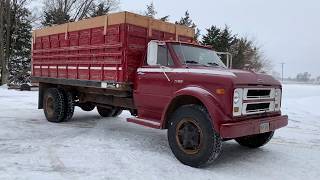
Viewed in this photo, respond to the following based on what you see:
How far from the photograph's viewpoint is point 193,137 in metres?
7.20

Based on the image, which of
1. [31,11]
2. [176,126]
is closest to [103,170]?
[176,126]

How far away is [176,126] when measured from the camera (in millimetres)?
7477

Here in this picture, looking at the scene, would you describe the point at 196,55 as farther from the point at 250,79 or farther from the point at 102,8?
the point at 102,8

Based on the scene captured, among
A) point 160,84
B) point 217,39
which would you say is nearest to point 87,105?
point 160,84

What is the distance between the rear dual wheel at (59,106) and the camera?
1145 cm

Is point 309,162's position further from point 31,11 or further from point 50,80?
point 31,11

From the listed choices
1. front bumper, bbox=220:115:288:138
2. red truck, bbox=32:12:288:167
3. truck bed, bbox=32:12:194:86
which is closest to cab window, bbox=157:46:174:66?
red truck, bbox=32:12:288:167

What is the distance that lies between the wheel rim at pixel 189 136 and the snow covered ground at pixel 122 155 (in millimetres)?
328

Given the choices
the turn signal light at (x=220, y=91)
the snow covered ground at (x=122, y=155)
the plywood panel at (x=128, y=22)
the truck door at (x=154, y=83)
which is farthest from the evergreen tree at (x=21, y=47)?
the turn signal light at (x=220, y=91)

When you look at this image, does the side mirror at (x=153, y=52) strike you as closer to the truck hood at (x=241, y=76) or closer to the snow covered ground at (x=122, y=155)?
the truck hood at (x=241, y=76)

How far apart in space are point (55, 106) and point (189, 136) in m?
5.42

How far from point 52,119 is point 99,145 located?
12.0 feet

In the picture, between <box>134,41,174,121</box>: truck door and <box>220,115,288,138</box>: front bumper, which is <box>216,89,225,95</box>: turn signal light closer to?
<box>220,115,288,138</box>: front bumper

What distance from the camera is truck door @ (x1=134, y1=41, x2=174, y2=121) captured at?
26.2 feet
